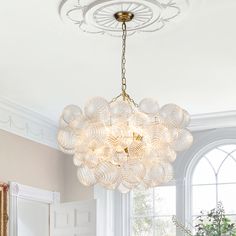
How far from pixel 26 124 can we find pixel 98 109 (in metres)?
3.10

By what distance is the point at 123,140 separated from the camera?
381cm

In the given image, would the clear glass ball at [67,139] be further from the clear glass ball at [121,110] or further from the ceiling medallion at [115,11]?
the ceiling medallion at [115,11]

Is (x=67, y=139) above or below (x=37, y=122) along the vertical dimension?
below

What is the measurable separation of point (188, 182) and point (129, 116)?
138 inches

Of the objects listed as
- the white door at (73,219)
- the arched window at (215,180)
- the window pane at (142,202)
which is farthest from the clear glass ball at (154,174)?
the window pane at (142,202)

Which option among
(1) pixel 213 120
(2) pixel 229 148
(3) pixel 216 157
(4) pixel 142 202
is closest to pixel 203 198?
(3) pixel 216 157

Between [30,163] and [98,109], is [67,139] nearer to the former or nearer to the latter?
[98,109]

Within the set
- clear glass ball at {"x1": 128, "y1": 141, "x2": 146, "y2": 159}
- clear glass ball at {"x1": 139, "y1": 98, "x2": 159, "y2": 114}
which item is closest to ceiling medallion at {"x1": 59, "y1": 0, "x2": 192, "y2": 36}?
clear glass ball at {"x1": 139, "y1": 98, "x2": 159, "y2": 114}

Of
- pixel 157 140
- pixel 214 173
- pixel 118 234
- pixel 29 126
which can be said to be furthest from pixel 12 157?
pixel 157 140

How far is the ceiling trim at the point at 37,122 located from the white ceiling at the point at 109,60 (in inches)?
7.2

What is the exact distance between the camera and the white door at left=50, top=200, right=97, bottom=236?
678cm

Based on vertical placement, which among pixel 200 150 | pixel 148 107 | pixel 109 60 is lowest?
pixel 148 107

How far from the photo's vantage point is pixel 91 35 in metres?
4.29

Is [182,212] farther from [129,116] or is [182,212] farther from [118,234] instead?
[129,116]
